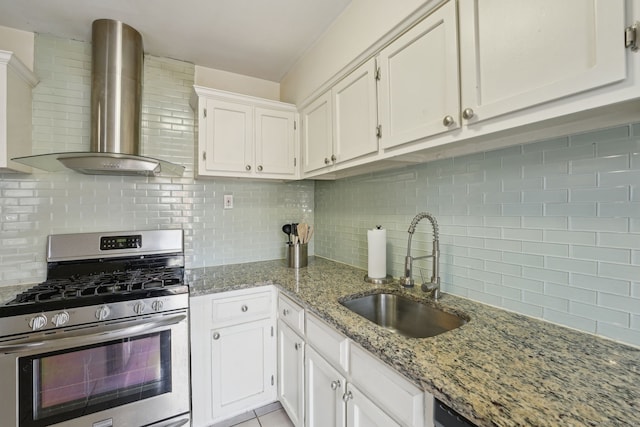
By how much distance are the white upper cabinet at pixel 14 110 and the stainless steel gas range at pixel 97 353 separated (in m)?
0.78

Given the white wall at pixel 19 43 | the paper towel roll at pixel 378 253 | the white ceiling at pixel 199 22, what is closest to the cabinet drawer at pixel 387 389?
the paper towel roll at pixel 378 253

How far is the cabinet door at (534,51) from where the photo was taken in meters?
0.65

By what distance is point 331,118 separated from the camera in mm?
1735

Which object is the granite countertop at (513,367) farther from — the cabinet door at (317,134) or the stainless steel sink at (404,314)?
the cabinet door at (317,134)

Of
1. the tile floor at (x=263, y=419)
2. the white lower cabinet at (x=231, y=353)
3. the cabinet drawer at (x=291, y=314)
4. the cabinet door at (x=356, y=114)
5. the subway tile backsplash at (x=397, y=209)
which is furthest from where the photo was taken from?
the tile floor at (x=263, y=419)

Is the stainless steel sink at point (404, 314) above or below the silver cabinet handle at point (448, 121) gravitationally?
below

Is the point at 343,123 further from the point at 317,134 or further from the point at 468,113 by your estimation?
the point at 468,113

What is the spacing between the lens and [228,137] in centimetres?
194

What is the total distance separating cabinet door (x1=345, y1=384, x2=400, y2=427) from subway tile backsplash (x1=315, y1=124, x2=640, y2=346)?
72 cm

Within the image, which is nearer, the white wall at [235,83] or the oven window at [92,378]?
the oven window at [92,378]

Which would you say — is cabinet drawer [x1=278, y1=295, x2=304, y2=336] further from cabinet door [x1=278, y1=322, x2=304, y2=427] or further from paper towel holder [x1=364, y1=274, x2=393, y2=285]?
paper towel holder [x1=364, y1=274, x2=393, y2=285]

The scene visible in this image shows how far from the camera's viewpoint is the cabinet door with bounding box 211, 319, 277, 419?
65.5 inches

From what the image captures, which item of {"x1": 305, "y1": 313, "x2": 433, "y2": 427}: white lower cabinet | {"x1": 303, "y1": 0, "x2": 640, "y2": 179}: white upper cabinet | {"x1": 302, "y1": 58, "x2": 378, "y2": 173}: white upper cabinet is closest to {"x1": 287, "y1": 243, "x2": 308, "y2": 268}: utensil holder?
{"x1": 302, "y1": 58, "x2": 378, "y2": 173}: white upper cabinet

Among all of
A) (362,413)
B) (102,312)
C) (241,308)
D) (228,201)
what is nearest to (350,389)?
(362,413)
